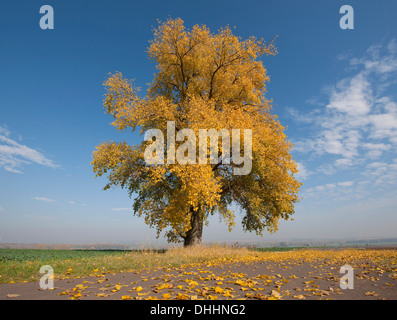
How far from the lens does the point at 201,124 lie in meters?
14.0

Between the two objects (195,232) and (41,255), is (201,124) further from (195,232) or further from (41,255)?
(41,255)

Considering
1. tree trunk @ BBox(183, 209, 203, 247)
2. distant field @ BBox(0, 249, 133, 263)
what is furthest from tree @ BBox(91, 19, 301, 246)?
distant field @ BBox(0, 249, 133, 263)

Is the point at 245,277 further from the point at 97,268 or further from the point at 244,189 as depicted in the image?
the point at 244,189

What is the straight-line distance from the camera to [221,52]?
18.4 m

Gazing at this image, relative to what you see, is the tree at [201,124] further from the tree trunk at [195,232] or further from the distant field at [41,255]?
the distant field at [41,255]

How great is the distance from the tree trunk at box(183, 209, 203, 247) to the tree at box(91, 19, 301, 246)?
0.07 meters

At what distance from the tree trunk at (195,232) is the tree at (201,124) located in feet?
0.22

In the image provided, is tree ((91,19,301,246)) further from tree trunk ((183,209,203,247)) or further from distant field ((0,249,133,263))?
distant field ((0,249,133,263))

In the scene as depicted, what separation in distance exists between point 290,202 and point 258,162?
4.68 m

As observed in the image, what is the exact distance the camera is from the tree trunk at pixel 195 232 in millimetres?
17656

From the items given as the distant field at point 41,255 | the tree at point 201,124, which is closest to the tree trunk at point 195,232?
the tree at point 201,124

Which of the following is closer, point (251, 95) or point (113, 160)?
point (113, 160)

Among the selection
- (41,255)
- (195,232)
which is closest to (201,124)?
(195,232)
